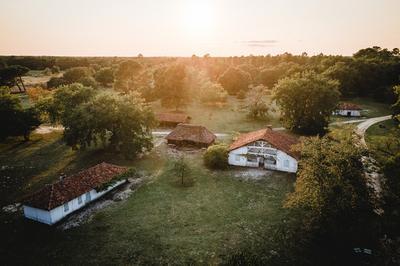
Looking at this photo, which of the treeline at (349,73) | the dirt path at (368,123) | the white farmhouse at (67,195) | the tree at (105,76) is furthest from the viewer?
the tree at (105,76)

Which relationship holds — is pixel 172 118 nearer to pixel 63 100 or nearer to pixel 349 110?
pixel 63 100

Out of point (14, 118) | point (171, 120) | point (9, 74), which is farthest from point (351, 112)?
point (9, 74)

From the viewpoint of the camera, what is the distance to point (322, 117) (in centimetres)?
5606

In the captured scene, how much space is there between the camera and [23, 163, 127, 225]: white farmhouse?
28778mm

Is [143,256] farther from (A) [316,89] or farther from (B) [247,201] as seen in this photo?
(A) [316,89]

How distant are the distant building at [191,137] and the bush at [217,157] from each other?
270 inches

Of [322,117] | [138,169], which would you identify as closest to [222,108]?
[322,117]

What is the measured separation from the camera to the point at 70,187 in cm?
3152

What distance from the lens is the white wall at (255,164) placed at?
3994 cm

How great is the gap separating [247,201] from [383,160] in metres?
13.8

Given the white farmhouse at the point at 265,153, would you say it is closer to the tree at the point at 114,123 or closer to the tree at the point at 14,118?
the tree at the point at 114,123

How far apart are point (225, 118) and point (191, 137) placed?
73.4 ft

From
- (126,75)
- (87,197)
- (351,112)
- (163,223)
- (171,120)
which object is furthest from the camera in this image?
(126,75)

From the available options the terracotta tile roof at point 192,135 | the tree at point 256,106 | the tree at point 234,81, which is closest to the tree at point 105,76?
the tree at point 234,81
